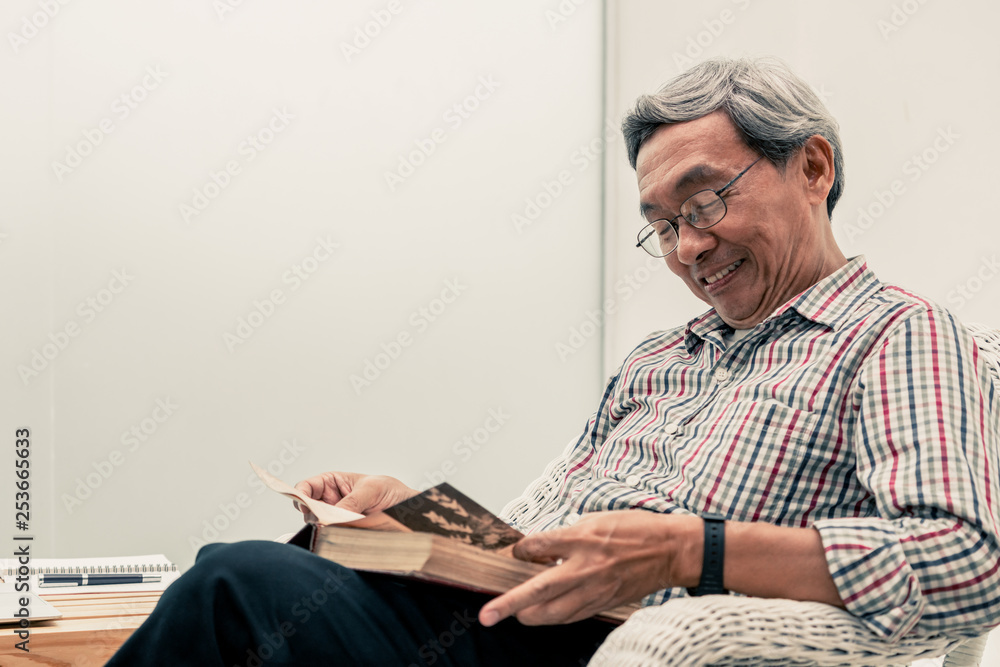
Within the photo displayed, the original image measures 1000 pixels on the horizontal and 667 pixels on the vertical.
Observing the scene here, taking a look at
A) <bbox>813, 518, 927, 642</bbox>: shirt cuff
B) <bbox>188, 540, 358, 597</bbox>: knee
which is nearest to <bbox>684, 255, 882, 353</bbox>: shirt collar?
<bbox>813, 518, 927, 642</bbox>: shirt cuff

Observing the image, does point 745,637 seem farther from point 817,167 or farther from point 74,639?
point 74,639

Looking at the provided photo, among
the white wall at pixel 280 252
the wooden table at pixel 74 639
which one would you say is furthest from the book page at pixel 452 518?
the white wall at pixel 280 252

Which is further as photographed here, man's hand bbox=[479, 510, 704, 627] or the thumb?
the thumb

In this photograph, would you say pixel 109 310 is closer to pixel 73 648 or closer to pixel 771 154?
pixel 73 648

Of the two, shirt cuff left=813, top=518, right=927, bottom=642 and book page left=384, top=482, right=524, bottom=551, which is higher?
book page left=384, top=482, right=524, bottom=551

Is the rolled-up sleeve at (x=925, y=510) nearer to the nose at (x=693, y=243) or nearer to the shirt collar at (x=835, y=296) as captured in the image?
the shirt collar at (x=835, y=296)

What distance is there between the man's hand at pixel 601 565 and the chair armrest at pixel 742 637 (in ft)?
0.11

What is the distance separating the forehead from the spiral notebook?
3.28 feet

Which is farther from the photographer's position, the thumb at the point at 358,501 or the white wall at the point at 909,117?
the white wall at the point at 909,117

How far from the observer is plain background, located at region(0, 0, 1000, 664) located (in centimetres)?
242

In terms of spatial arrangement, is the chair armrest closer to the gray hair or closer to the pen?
the gray hair

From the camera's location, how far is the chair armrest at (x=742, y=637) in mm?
836

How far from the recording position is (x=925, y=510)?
2.93ft

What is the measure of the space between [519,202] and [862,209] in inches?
47.0
